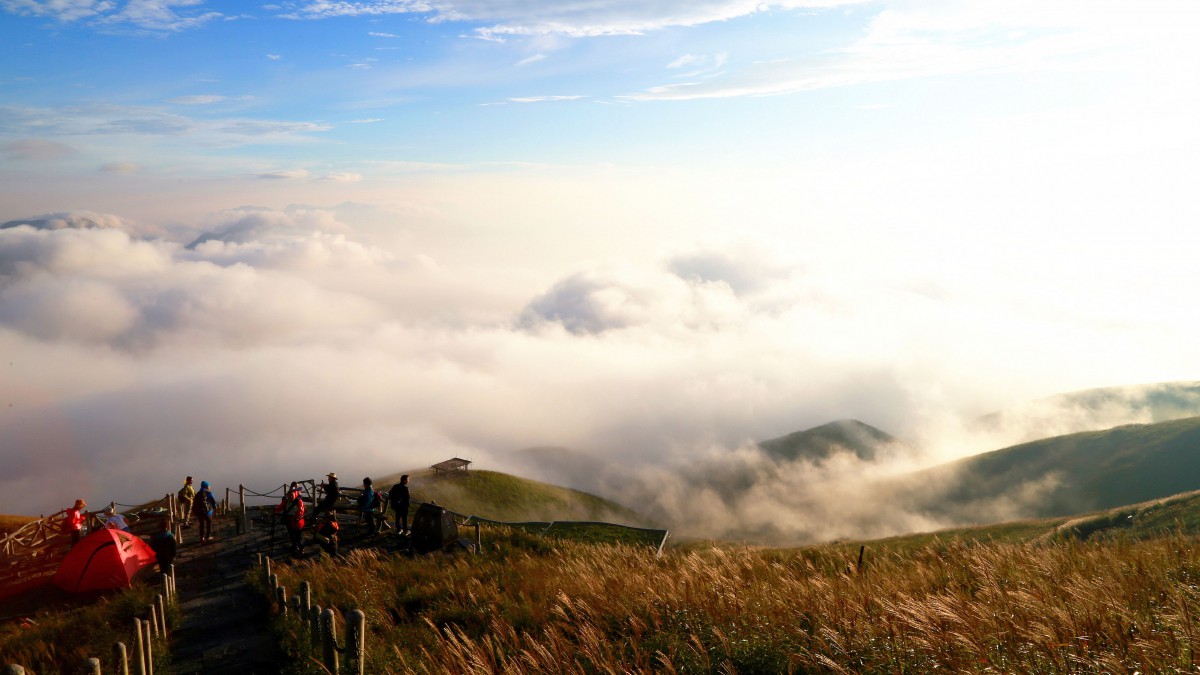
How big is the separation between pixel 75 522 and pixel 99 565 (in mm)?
5734

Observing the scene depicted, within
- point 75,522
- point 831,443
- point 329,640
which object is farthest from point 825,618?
point 831,443

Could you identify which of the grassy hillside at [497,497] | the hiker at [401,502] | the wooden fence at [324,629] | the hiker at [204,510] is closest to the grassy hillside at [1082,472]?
the grassy hillside at [497,497]

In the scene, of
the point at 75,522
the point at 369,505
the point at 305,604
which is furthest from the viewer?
the point at 75,522

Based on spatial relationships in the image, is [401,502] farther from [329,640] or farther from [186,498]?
[329,640]

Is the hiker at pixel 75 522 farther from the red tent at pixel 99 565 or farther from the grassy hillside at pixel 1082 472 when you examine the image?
the grassy hillside at pixel 1082 472

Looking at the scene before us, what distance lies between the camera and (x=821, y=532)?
108 m

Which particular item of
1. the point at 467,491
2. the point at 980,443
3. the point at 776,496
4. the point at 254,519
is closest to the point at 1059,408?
the point at 980,443

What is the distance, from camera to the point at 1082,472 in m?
88.8

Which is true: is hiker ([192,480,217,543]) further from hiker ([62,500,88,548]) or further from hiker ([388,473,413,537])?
hiker ([388,473,413,537])

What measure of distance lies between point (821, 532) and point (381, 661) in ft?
352

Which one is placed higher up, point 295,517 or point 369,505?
point 295,517

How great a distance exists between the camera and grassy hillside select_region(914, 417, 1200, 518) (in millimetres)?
77875

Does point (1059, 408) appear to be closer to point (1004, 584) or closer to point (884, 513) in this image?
point (884, 513)

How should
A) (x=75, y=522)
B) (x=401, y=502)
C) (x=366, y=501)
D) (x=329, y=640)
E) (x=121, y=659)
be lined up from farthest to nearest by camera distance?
(x=75, y=522) < (x=366, y=501) < (x=401, y=502) < (x=121, y=659) < (x=329, y=640)
